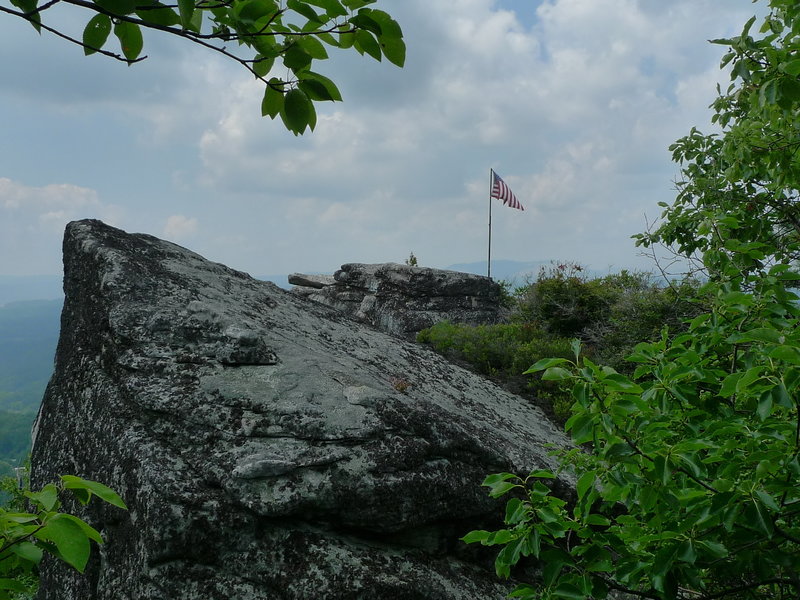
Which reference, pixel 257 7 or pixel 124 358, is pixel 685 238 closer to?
pixel 124 358

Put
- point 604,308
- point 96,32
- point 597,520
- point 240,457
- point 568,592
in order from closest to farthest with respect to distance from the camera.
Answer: point 96,32 < point 568,592 < point 597,520 < point 240,457 < point 604,308

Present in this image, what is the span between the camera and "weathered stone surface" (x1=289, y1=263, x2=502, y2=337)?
19.1 metres

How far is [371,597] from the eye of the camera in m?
3.97

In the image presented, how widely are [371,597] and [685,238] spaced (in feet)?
22.8

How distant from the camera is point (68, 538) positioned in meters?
1.43

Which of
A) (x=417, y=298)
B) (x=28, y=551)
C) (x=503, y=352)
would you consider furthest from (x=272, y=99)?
(x=417, y=298)

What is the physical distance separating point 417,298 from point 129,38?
18.0 meters

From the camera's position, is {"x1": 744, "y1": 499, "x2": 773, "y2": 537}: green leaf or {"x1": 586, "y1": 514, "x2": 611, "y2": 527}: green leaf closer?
{"x1": 744, "y1": 499, "x2": 773, "y2": 537}: green leaf

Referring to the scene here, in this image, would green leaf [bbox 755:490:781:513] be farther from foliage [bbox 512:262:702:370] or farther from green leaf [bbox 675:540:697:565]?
foliage [bbox 512:262:702:370]

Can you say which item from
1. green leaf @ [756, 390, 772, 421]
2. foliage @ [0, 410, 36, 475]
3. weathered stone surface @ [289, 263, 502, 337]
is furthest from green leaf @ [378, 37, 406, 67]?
foliage @ [0, 410, 36, 475]

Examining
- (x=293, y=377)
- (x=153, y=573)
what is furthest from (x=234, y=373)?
(x=153, y=573)

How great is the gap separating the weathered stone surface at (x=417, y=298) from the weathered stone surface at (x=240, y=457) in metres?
13.1

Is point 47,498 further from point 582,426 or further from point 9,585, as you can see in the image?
point 582,426

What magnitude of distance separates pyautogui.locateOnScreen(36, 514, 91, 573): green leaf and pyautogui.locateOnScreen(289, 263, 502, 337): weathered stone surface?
1696 cm
